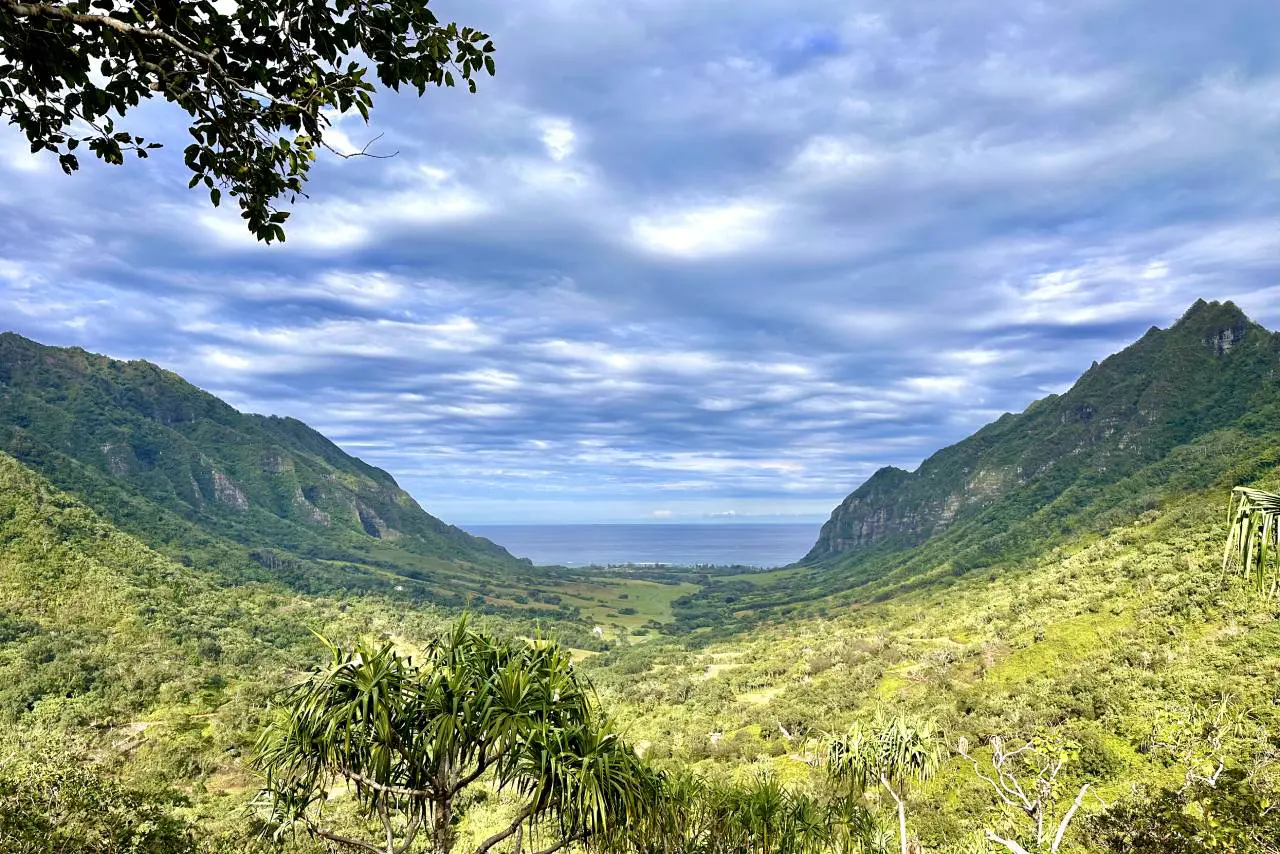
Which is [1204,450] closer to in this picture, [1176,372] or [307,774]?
[1176,372]

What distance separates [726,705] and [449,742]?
5532cm

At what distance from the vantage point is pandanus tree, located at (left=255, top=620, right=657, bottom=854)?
27.3ft

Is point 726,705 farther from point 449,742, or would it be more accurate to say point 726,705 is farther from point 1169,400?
point 1169,400

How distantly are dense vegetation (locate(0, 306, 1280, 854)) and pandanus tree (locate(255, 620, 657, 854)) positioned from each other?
62 millimetres

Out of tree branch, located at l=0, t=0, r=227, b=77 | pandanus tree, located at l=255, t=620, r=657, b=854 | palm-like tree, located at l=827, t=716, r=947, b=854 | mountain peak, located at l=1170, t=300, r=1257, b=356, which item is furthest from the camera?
mountain peak, located at l=1170, t=300, r=1257, b=356

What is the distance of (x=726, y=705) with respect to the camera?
57.8 m

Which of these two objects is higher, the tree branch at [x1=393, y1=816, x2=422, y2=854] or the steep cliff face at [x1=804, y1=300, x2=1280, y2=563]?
the steep cliff face at [x1=804, y1=300, x2=1280, y2=563]

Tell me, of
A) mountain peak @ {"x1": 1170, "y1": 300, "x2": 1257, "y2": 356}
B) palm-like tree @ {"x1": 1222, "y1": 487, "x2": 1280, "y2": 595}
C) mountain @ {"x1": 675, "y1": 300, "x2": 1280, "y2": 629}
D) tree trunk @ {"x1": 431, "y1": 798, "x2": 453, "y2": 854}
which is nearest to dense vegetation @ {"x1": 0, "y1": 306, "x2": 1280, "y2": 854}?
palm-like tree @ {"x1": 1222, "y1": 487, "x2": 1280, "y2": 595}

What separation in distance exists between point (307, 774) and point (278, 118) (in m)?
8.87

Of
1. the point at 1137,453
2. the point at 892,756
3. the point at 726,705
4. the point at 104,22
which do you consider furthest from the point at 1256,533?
the point at 1137,453

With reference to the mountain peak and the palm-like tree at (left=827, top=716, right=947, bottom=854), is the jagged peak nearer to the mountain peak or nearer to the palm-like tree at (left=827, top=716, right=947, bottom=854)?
the mountain peak

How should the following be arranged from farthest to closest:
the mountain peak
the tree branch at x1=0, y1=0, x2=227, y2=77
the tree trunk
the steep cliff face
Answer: the mountain peak, the steep cliff face, the tree trunk, the tree branch at x1=0, y1=0, x2=227, y2=77

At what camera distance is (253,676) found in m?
72.1

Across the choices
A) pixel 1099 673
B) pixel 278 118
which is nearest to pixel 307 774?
pixel 278 118
